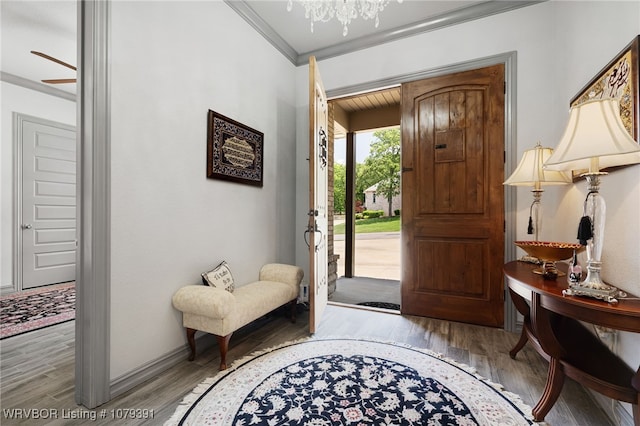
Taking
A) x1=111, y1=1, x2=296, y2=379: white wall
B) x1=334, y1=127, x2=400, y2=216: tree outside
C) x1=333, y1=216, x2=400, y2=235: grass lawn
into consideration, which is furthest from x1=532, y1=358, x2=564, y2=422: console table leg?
x1=334, y1=127, x2=400, y2=216: tree outside

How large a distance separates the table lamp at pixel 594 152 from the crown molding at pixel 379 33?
209 cm

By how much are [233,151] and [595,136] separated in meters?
2.37

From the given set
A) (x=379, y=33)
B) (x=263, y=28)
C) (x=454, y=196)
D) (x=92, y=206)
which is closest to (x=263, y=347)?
(x=92, y=206)

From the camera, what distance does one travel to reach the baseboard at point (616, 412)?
4.42ft

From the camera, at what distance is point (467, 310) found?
279 centimetres

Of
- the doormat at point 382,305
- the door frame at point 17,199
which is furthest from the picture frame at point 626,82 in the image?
the door frame at point 17,199

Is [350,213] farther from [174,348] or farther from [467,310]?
[174,348]

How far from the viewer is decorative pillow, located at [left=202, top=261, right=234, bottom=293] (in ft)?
7.25

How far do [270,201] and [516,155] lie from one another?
95.7 inches

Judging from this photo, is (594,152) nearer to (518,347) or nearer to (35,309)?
(518,347)

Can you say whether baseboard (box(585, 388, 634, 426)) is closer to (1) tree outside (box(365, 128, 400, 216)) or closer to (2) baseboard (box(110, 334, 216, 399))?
(2) baseboard (box(110, 334, 216, 399))

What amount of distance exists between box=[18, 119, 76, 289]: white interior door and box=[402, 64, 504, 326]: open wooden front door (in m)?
4.99

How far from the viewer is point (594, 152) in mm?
1165

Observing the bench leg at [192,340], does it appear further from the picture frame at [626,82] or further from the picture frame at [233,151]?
the picture frame at [626,82]
